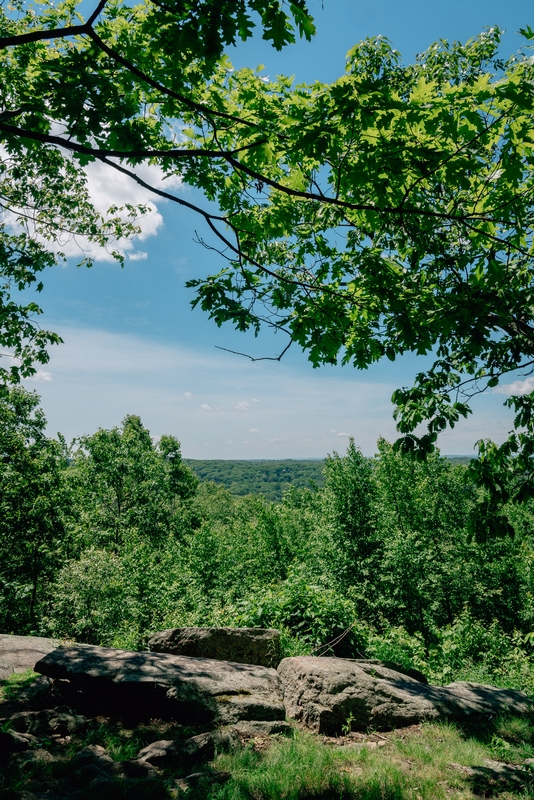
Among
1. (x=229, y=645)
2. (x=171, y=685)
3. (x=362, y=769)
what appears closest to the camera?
(x=362, y=769)

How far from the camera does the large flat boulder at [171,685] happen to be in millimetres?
6051

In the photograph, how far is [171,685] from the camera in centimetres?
624

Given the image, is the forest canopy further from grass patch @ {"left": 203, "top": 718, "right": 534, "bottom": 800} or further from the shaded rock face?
the shaded rock face

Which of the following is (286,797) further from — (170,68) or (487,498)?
(170,68)

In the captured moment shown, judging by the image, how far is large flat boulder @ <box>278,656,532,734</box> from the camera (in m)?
6.12

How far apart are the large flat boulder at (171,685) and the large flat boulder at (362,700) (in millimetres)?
381

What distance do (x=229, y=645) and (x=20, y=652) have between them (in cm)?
500

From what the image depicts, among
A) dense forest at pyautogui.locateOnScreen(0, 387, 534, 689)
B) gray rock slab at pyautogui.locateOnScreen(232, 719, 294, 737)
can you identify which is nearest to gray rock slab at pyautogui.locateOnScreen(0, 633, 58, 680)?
dense forest at pyautogui.locateOnScreen(0, 387, 534, 689)

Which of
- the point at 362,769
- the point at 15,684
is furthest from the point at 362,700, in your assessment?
the point at 15,684

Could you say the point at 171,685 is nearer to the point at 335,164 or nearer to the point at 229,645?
the point at 229,645

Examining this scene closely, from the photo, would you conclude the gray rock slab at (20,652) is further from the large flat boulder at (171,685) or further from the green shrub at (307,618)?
the green shrub at (307,618)

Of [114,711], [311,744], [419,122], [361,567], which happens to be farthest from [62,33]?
[361,567]

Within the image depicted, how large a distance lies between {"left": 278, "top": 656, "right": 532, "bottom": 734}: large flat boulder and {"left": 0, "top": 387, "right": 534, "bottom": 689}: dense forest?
1887mm

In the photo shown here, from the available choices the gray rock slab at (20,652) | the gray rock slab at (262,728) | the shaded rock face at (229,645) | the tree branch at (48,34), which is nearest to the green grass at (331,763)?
the gray rock slab at (262,728)
